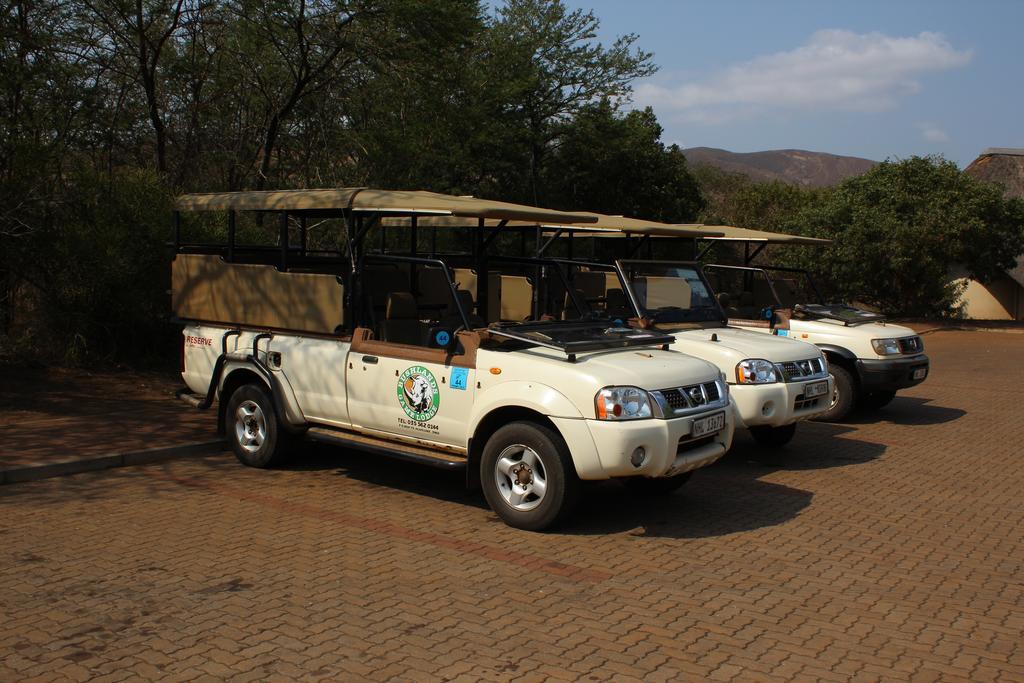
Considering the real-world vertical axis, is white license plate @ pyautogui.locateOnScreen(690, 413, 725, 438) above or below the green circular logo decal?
below

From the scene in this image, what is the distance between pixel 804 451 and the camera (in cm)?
1009

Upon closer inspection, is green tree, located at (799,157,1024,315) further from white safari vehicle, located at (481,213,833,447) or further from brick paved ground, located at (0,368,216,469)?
brick paved ground, located at (0,368,216,469)

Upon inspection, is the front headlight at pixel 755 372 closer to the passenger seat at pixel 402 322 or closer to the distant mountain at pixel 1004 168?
the passenger seat at pixel 402 322

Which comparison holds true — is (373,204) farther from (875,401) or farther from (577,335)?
(875,401)

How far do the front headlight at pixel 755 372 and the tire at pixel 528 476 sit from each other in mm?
2865

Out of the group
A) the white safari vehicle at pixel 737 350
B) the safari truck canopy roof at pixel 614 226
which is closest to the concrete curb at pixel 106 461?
the safari truck canopy roof at pixel 614 226

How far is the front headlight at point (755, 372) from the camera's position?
347 inches

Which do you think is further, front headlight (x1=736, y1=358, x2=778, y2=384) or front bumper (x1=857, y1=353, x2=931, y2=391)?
front bumper (x1=857, y1=353, x2=931, y2=391)

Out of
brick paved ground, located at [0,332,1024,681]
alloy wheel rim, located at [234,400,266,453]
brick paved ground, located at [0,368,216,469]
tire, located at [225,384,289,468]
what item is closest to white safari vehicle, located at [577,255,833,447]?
brick paved ground, located at [0,332,1024,681]

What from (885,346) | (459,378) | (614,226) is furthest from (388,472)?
(885,346)

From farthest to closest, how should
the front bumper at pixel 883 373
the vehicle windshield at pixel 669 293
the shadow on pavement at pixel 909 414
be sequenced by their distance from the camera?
the shadow on pavement at pixel 909 414, the front bumper at pixel 883 373, the vehicle windshield at pixel 669 293

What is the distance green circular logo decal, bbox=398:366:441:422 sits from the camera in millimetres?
7305

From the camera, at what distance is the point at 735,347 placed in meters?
9.22

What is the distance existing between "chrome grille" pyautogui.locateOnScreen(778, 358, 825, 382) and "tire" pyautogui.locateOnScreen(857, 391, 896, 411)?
3.69m
